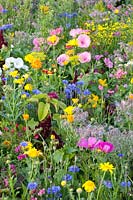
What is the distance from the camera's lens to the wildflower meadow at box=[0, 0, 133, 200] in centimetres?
308

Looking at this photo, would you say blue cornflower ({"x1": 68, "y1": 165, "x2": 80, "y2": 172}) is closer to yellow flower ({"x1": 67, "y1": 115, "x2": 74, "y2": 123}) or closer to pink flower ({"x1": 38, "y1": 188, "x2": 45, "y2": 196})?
pink flower ({"x1": 38, "y1": 188, "x2": 45, "y2": 196})

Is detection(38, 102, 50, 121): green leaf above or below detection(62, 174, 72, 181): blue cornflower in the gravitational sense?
above

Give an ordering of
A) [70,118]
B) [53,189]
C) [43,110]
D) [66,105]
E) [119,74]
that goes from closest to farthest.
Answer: [53,189], [70,118], [43,110], [66,105], [119,74]

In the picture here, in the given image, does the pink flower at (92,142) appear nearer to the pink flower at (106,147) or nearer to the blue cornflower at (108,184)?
the pink flower at (106,147)

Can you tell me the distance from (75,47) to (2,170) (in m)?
1.76

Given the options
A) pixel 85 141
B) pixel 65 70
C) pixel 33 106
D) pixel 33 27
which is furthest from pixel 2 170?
pixel 33 27

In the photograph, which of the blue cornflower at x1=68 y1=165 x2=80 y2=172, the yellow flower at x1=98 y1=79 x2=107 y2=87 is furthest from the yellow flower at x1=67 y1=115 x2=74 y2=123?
the yellow flower at x1=98 y1=79 x2=107 y2=87

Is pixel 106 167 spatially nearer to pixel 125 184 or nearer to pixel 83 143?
pixel 125 184

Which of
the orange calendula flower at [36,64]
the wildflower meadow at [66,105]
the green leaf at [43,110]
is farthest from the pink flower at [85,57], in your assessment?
the green leaf at [43,110]

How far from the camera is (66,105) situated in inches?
161

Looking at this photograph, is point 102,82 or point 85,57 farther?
point 85,57

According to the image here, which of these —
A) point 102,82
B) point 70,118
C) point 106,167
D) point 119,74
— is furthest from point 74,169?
point 119,74

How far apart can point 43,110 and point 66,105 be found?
473 mm

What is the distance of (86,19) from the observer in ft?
19.5
